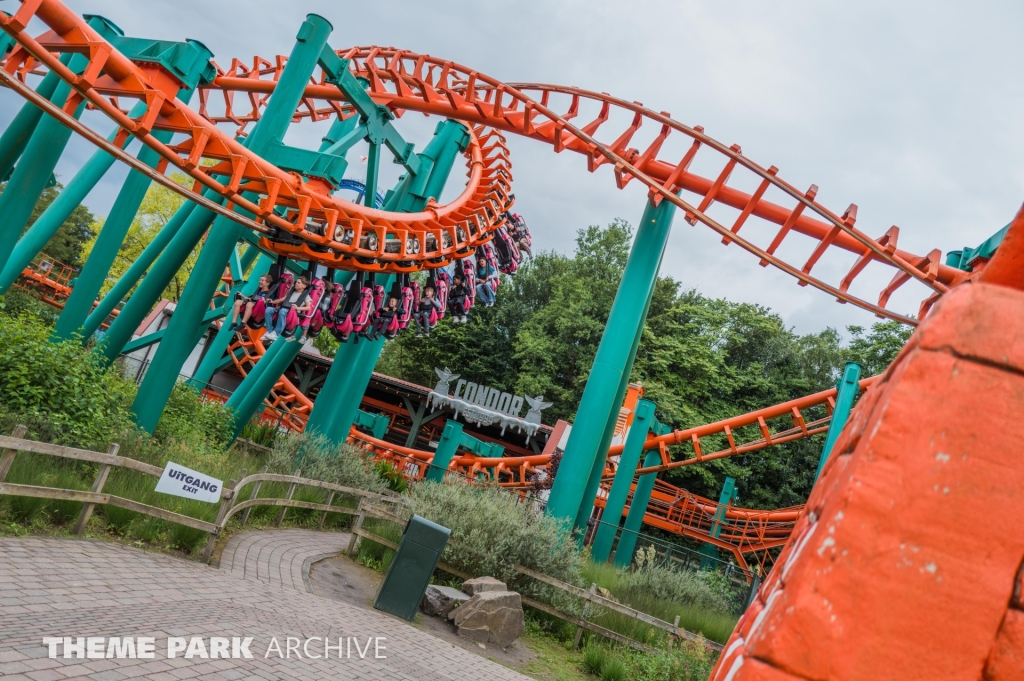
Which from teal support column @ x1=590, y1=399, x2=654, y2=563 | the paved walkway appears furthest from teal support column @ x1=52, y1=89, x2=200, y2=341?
teal support column @ x1=590, y1=399, x2=654, y2=563

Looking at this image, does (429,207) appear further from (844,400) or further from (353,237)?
(844,400)

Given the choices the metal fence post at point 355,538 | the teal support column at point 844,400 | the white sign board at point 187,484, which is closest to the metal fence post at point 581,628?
the metal fence post at point 355,538

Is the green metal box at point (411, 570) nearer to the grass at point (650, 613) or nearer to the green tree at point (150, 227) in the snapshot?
the grass at point (650, 613)

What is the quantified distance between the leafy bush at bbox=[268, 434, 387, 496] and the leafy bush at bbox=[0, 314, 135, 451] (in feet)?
10.8

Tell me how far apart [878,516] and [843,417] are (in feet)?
38.5

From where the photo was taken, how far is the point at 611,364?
11891 millimetres

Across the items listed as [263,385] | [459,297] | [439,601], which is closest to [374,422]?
[459,297]

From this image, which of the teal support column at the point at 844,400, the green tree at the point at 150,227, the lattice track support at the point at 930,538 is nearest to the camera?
the lattice track support at the point at 930,538

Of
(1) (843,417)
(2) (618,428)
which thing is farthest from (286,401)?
(1) (843,417)

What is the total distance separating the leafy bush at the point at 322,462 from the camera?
1124cm

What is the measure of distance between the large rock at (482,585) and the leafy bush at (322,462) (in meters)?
4.08

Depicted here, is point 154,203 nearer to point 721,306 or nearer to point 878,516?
point 721,306

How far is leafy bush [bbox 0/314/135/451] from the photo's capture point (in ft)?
23.1

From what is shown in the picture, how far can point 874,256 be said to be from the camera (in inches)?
456
